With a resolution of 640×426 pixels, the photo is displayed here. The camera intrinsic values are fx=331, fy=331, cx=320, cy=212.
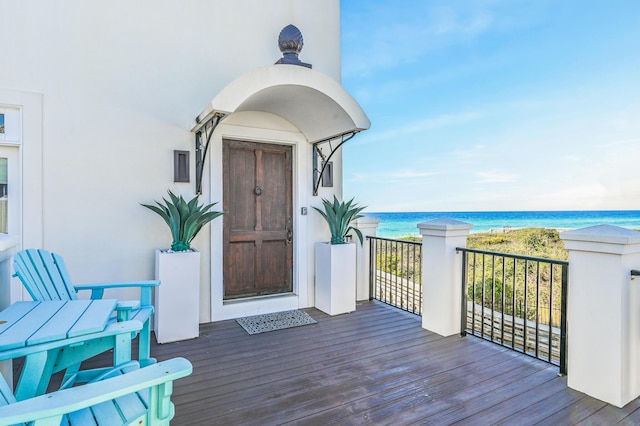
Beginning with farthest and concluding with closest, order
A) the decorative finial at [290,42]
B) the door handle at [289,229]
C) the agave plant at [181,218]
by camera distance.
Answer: the door handle at [289,229] < the decorative finial at [290,42] < the agave plant at [181,218]

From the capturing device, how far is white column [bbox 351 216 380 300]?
15.7ft

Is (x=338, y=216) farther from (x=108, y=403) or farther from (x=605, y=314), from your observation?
(x=108, y=403)

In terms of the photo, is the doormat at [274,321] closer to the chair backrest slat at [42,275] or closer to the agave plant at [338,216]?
the agave plant at [338,216]

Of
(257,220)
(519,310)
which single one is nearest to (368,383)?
(257,220)

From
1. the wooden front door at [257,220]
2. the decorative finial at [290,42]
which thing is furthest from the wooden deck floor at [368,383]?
the decorative finial at [290,42]

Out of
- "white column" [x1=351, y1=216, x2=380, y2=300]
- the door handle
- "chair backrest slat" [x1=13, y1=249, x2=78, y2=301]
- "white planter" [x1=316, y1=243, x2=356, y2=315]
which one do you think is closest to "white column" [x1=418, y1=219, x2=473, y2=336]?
"white planter" [x1=316, y1=243, x2=356, y2=315]

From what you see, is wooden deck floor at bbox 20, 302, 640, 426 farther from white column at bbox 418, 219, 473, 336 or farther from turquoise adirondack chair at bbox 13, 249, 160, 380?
turquoise adirondack chair at bbox 13, 249, 160, 380

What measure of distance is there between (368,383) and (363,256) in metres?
2.41

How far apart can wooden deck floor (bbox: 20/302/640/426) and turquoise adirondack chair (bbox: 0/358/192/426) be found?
85 cm

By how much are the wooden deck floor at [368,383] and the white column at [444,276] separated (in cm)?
17

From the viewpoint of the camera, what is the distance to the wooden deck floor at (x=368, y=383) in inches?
82.1

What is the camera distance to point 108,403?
4.46ft

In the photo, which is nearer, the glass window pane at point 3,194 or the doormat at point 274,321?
the glass window pane at point 3,194

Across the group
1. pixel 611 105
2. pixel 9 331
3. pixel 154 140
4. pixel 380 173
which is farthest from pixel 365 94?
pixel 9 331
